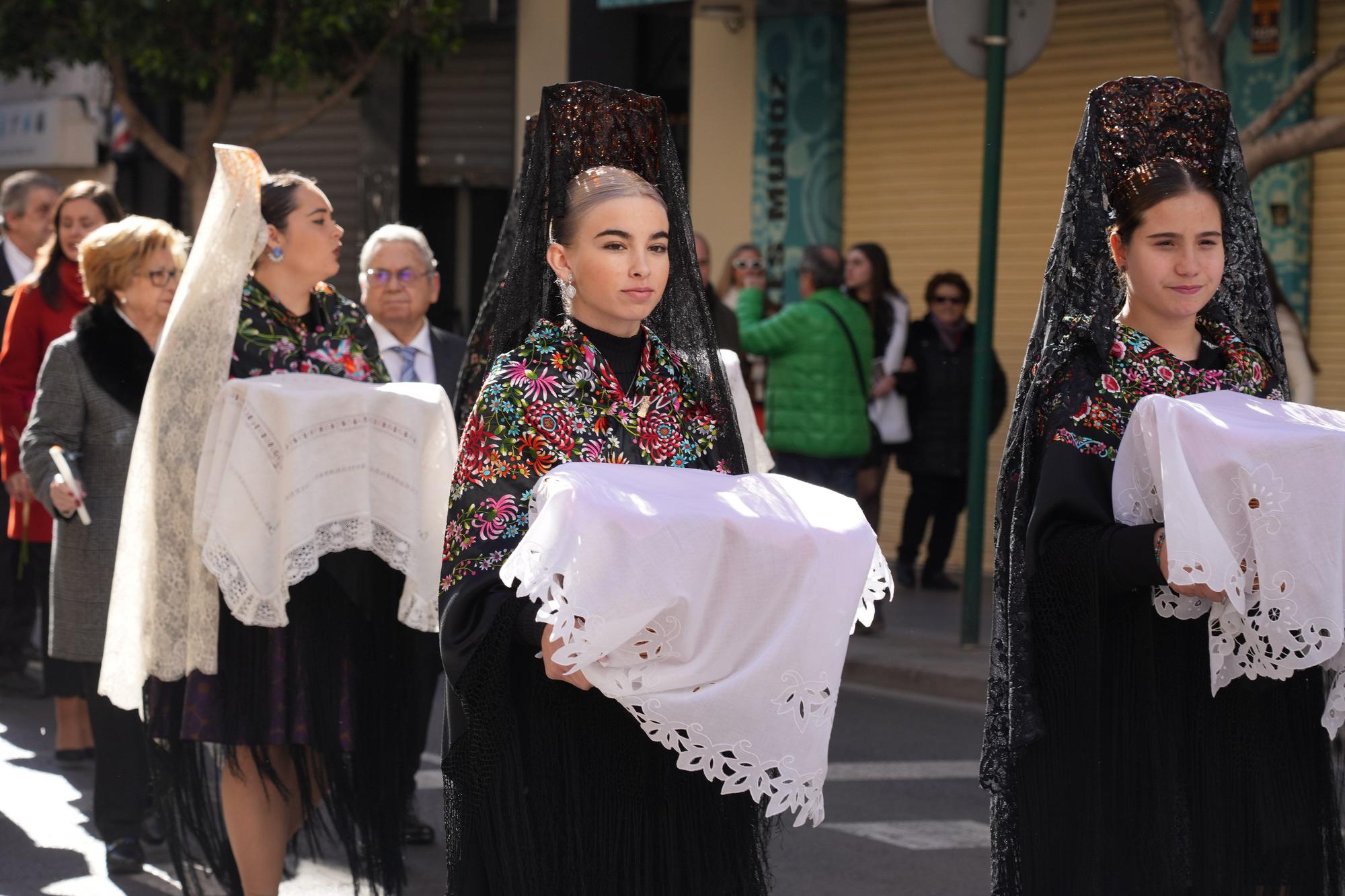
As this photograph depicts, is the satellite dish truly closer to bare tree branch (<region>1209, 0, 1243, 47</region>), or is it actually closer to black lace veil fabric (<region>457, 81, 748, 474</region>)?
bare tree branch (<region>1209, 0, 1243, 47</region>)

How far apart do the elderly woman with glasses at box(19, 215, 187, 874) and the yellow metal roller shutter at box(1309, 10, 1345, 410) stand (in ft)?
24.8

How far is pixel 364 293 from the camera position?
271 inches

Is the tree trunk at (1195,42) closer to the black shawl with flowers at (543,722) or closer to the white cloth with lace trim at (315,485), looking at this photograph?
the white cloth with lace trim at (315,485)

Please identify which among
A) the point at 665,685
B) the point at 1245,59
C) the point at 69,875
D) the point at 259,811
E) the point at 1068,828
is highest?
the point at 1245,59

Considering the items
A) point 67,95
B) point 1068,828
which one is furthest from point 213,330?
point 67,95

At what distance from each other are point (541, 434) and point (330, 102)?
518 inches

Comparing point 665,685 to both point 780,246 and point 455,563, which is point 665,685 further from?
point 780,246

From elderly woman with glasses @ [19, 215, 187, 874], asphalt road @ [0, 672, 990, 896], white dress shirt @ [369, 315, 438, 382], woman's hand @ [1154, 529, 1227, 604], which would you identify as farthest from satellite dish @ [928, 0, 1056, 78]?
woman's hand @ [1154, 529, 1227, 604]

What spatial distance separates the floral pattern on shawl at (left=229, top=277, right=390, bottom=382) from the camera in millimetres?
4969

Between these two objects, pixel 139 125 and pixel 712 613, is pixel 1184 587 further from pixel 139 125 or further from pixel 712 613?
pixel 139 125

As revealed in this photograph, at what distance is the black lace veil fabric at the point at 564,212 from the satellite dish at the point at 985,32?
20.1 ft

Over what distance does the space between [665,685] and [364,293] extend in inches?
163

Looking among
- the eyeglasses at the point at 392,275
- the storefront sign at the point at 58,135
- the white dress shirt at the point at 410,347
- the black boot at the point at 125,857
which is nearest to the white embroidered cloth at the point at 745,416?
the white dress shirt at the point at 410,347

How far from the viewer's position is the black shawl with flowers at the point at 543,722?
10.6ft
